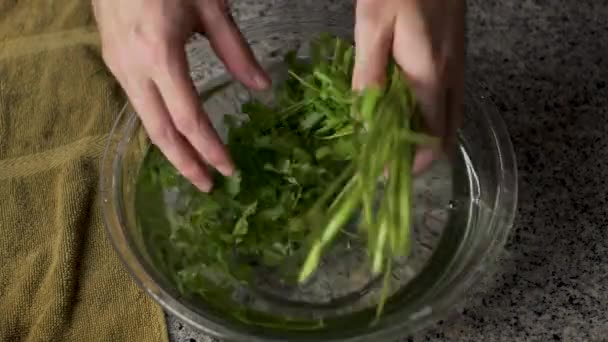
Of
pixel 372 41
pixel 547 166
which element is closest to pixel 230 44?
pixel 372 41

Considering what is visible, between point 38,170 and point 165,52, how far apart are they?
16.3 inches

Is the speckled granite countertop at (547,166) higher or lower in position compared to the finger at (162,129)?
lower

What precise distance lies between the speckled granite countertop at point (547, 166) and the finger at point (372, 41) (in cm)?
35

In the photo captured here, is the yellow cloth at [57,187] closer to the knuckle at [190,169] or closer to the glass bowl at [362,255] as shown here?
the glass bowl at [362,255]

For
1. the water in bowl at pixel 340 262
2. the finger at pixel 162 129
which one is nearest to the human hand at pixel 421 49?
the water in bowl at pixel 340 262

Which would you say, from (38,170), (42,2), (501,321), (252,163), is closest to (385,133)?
(252,163)

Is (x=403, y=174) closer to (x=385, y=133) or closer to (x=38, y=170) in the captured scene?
(x=385, y=133)

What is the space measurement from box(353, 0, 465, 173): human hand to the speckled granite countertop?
23cm

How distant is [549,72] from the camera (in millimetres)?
1155

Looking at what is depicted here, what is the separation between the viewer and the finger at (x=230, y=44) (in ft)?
2.86

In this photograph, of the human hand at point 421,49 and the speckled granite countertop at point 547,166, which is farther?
the speckled granite countertop at point 547,166

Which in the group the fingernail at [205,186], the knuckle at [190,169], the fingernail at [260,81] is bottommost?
the fingernail at [205,186]

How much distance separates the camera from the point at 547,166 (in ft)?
3.54

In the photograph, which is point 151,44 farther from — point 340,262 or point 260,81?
point 340,262
